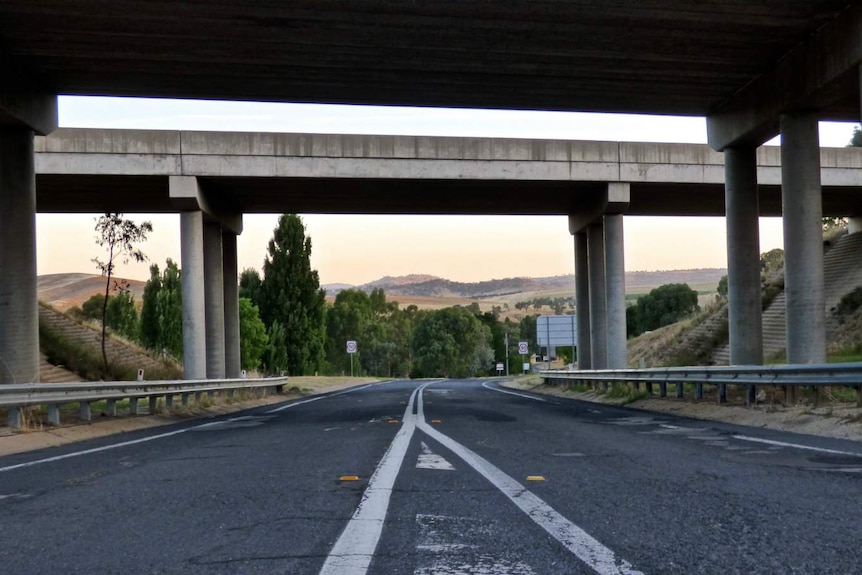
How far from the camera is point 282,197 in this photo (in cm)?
3331

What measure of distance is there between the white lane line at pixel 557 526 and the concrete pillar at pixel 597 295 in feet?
92.6

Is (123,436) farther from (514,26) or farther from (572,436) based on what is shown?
(514,26)

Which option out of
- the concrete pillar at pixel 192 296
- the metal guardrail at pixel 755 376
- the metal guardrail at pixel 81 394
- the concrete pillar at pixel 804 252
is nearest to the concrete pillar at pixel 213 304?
the concrete pillar at pixel 192 296

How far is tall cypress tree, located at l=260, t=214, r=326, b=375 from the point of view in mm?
65250

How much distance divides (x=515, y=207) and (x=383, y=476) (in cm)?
2960


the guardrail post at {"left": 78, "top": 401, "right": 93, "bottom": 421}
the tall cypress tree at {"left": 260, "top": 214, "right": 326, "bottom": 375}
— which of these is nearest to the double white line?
the guardrail post at {"left": 78, "top": 401, "right": 93, "bottom": 421}

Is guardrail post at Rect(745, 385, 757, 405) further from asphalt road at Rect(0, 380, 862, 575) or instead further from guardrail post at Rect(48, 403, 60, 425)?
guardrail post at Rect(48, 403, 60, 425)

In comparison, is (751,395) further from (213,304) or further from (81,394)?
(213,304)

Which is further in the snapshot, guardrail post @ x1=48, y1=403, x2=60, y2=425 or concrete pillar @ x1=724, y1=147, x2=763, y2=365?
concrete pillar @ x1=724, y1=147, x2=763, y2=365

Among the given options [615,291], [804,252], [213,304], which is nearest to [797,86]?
[804,252]

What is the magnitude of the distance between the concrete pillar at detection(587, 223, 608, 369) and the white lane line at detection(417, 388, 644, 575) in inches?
1111

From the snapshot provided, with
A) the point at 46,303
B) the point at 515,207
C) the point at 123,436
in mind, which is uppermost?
the point at 515,207

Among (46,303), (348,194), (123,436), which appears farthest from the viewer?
(46,303)

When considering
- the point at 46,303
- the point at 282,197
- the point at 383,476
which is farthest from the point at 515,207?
the point at 383,476
